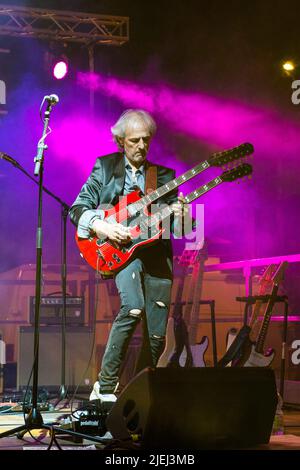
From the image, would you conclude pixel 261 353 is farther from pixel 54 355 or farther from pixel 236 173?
pixel 54 355

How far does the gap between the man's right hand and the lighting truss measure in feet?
12.3

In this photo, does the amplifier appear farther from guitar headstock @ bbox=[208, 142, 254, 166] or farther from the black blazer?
guitar headstock @ bbox=[208, 142, 254, 166]

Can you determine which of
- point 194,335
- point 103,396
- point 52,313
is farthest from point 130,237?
point 52,313

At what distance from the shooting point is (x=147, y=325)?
3.71 m

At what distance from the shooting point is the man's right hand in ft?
11.8

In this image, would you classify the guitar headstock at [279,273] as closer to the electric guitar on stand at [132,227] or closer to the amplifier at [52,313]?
the electric guitar on stand at [132,227]

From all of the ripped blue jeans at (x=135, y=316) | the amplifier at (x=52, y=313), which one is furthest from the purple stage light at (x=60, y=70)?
the ripped blue jeans at (x=135, y=316)

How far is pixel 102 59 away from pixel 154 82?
102cm

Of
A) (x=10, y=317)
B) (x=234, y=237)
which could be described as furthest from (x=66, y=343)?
(x=234, y=237)

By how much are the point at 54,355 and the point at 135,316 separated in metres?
2.16

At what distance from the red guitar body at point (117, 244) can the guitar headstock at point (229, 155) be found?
516 mm

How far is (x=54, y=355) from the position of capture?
5.55 m
